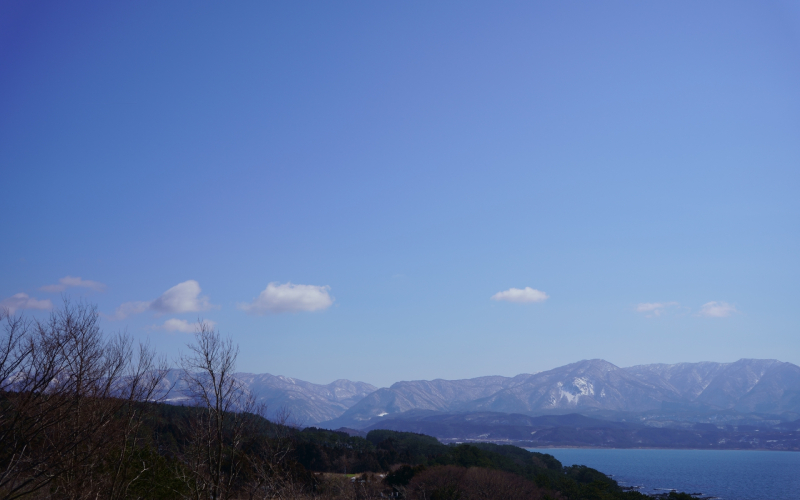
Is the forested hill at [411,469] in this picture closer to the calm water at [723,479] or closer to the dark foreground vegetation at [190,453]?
the dark foreground vegetation at [190,453]

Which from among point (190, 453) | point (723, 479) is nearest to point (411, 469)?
point (190, 453)

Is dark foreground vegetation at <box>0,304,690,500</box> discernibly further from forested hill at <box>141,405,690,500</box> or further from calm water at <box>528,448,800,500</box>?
calm water at <box>528,448,800,500</box>

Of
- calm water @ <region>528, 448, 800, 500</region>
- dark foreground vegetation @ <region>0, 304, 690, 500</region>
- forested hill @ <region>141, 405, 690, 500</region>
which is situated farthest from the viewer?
calm water @ <region>528, 448, 800, 500</region>

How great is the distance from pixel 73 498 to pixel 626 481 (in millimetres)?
158328

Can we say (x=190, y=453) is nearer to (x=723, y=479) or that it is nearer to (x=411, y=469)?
(x=411, y=469)

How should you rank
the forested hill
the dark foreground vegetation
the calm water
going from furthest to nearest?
the calm water → the forested hill → the dark foreground vegetation

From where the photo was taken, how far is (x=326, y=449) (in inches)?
3457

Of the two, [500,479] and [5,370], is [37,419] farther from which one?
[500,479]

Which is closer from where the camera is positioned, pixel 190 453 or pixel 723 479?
pixel 190 453

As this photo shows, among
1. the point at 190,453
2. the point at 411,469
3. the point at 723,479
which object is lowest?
the point at 723,479

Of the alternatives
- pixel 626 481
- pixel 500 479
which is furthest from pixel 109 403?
pixel 626 481

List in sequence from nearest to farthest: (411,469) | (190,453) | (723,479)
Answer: (190,453) → (411,469) → (723,479)

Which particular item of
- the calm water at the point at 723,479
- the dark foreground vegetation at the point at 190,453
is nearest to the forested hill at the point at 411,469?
the dark foreground vegetation at the point at 190,453

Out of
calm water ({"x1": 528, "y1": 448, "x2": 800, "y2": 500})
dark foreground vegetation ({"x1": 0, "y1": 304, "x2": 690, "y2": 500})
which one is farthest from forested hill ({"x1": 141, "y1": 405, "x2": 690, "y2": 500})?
calm water ({"x1": 528, "y1": 448, "x2": 800, "y2": 500})
